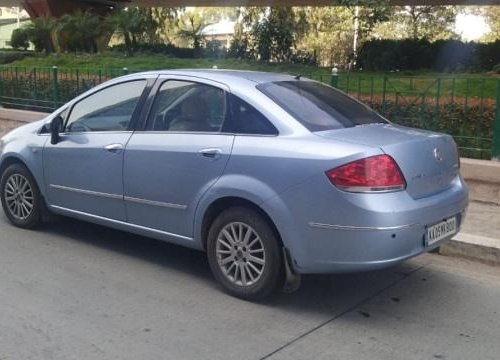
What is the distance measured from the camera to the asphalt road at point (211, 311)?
3.65m

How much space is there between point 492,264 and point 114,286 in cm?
308

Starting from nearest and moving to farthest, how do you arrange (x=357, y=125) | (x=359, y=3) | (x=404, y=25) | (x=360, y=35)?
(x=357, y=125)
(x=359, y=3)
(x=360, y=35)
(x=404, y=25)

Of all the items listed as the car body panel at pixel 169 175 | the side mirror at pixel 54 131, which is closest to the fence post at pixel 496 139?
the car body panel at pixel 169 175

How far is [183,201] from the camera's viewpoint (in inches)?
181

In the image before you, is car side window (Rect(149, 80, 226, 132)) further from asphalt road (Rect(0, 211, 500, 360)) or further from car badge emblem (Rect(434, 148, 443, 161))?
car badge emblem (Rect(434, 148, 443, 161))

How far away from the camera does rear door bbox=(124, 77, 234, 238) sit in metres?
4.49

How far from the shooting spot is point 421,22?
37.3 metres

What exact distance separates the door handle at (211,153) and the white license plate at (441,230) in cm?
149

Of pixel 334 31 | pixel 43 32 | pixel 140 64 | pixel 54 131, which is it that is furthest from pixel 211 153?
pixel 334 31

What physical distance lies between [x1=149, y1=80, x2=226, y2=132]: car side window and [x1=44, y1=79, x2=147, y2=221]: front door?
0.24m

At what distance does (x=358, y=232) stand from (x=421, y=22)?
36.1 meters

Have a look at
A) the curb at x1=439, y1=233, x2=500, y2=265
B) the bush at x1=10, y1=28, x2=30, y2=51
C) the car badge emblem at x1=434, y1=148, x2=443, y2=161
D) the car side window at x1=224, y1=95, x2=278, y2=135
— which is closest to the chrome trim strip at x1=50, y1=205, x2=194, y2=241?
the car side window at x1=224, y1=95, x2=278, y2=135

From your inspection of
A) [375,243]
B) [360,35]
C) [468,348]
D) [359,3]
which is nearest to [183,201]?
[375,243]

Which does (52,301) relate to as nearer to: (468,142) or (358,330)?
(358,330)
